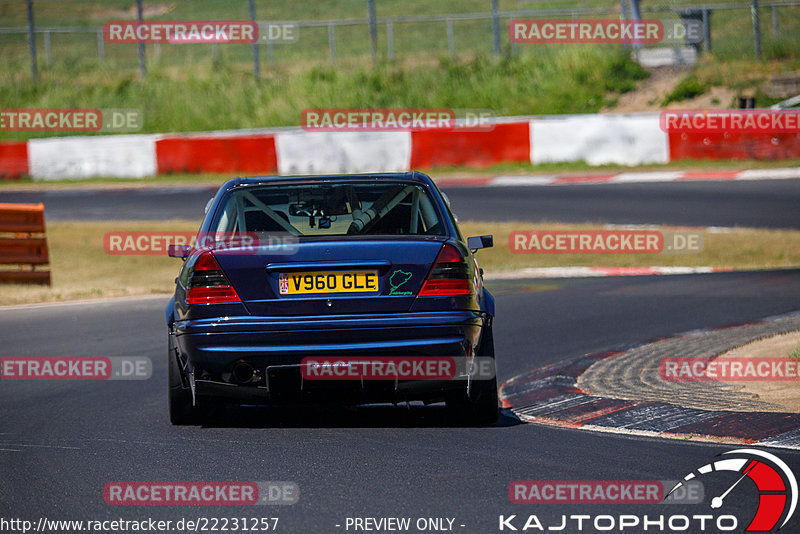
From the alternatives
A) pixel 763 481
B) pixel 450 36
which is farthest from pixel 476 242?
pixel 450 36

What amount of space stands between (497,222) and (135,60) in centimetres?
2493

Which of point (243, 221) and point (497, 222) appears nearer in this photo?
point (243, 221)

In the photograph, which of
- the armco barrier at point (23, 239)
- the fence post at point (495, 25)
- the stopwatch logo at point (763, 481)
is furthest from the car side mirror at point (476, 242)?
the fence post at point (495, 25)

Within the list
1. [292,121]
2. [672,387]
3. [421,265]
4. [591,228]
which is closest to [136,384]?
[421,265]

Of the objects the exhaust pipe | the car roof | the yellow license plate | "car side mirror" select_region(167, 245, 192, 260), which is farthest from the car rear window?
the exhaust pipe

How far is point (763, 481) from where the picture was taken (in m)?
5.13

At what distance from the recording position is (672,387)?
7.56 meters

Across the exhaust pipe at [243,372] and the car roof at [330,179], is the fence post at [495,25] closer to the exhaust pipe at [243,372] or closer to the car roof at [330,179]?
the car roof at [330,179]

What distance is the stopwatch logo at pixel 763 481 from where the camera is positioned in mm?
4641

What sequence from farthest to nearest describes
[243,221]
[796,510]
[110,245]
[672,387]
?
[110,245]
[672,387]
[243,221]
[796,510]

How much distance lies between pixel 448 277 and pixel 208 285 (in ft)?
4.00

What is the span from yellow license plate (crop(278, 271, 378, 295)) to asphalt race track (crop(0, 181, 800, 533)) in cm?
78

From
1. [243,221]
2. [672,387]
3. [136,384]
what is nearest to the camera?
[243,221]

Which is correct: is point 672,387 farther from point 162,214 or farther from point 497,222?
point 162,214
